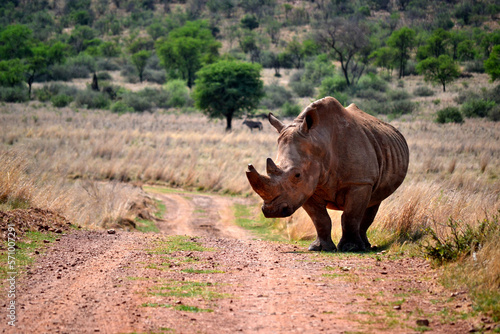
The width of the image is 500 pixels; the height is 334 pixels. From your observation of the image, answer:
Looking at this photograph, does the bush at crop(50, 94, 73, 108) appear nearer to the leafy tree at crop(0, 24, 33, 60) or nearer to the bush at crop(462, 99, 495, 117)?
the leafy tree at crop(0, 24, 33, 60)

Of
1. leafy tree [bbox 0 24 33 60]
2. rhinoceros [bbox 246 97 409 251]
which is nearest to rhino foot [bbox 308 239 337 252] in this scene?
rhinoceros [bbox 246 97 409 251]

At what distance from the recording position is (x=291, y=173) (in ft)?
25.1

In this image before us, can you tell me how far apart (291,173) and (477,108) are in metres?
30.4

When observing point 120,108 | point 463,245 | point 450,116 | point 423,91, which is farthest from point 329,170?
point 423,91

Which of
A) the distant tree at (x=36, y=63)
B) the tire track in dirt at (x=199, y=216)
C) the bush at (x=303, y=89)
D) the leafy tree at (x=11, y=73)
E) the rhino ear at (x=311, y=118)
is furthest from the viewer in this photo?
the distant tree at (x=36, y=63)

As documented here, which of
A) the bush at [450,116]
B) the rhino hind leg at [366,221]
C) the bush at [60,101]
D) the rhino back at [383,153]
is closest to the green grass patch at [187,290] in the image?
the rhino back at [383,153]

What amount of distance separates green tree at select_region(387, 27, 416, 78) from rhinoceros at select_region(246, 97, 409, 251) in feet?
177

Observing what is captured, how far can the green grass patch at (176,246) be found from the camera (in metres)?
8.46

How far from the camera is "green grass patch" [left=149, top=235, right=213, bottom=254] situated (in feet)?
27.8

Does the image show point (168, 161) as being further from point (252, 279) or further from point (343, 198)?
point (252, 279)

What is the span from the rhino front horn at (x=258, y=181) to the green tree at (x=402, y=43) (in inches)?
2212

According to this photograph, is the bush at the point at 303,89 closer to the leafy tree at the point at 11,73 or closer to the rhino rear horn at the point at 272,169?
the leafy tree at the point at 11,73

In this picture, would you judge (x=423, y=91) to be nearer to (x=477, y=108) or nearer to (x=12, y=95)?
(x=477, y=108)

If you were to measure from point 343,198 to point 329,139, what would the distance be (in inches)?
37.2
